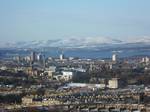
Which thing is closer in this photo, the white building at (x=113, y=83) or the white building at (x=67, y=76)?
the white building at (x=113, y=83)

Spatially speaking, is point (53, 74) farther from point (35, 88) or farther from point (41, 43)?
point (41, 43)

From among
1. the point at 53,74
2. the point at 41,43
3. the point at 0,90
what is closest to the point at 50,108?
the point at 0,90

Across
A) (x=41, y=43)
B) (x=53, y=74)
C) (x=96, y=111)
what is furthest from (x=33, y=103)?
(x=41, y=43)

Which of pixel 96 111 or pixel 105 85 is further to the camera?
pixel 105 85

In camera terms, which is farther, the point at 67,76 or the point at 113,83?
the point at 67,76

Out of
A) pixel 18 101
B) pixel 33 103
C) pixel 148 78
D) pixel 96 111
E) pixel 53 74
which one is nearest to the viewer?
pixel 96 111

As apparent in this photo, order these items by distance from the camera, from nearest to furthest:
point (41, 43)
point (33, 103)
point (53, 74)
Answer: point (33, 103) < point (53, 74) < point (41, 43)

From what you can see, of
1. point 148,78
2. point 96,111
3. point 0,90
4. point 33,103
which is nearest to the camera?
point 96,111

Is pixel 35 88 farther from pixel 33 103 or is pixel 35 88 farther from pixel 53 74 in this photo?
pixel 53 74

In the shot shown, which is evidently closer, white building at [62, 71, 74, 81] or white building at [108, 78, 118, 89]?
white building at [108, 78, 118, 89]
